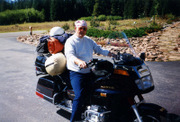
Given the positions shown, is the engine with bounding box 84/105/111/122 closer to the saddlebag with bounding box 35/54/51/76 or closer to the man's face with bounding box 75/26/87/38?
the man's face with bounding box 75/26/87/38

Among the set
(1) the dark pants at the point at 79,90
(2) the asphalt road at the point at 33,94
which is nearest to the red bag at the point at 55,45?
(1) the dark pants at the point at 79,90

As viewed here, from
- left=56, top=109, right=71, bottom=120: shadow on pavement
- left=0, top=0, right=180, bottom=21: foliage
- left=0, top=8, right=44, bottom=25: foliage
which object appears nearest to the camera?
left=56, top=109, right=71, bottom=120: shadow on pavement

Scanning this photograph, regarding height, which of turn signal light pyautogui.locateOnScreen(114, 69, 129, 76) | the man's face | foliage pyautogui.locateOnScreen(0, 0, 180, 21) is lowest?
turn signal light pyautogui.locateOnScreen(114, 69, 129, 76)

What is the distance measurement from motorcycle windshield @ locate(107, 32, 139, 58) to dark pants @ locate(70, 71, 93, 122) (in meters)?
0.77

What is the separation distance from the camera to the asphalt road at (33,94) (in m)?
3.93

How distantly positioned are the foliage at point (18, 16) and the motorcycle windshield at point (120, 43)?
5202cm

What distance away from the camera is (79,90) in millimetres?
2924

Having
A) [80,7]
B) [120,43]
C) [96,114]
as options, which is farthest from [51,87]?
[80,7]

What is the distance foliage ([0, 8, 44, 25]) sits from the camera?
51.0 meters

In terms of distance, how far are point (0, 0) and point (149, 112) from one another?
93.3 m

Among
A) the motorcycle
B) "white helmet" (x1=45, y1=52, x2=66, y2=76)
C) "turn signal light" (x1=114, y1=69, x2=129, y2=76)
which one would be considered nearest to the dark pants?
the motorcycle

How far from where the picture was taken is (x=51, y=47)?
3648mm

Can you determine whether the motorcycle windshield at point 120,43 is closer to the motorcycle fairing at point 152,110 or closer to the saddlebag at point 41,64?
the motorcycle fairing at point 152,110

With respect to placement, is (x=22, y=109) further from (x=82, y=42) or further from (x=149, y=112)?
(x=149, y=112)
